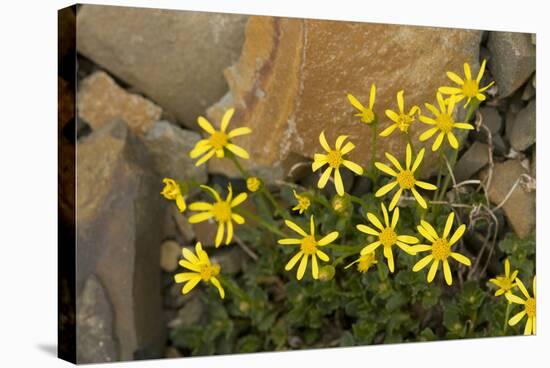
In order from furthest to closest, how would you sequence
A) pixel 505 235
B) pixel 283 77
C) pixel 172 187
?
pixel 505 235 < pixel 283 77 < pixel 172 187

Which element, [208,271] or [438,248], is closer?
[208,271]

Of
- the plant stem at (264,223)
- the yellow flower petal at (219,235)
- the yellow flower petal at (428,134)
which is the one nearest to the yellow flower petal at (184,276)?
the yellow flower petal at (219,235)

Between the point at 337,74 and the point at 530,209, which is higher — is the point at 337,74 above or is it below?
above

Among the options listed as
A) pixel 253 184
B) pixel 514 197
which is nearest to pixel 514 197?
pixel 514 197

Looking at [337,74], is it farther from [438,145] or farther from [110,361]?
[110,361]

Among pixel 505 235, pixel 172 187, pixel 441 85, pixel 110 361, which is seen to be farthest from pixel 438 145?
pixel 110 361

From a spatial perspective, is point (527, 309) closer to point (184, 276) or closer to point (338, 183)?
point (338, 183)
